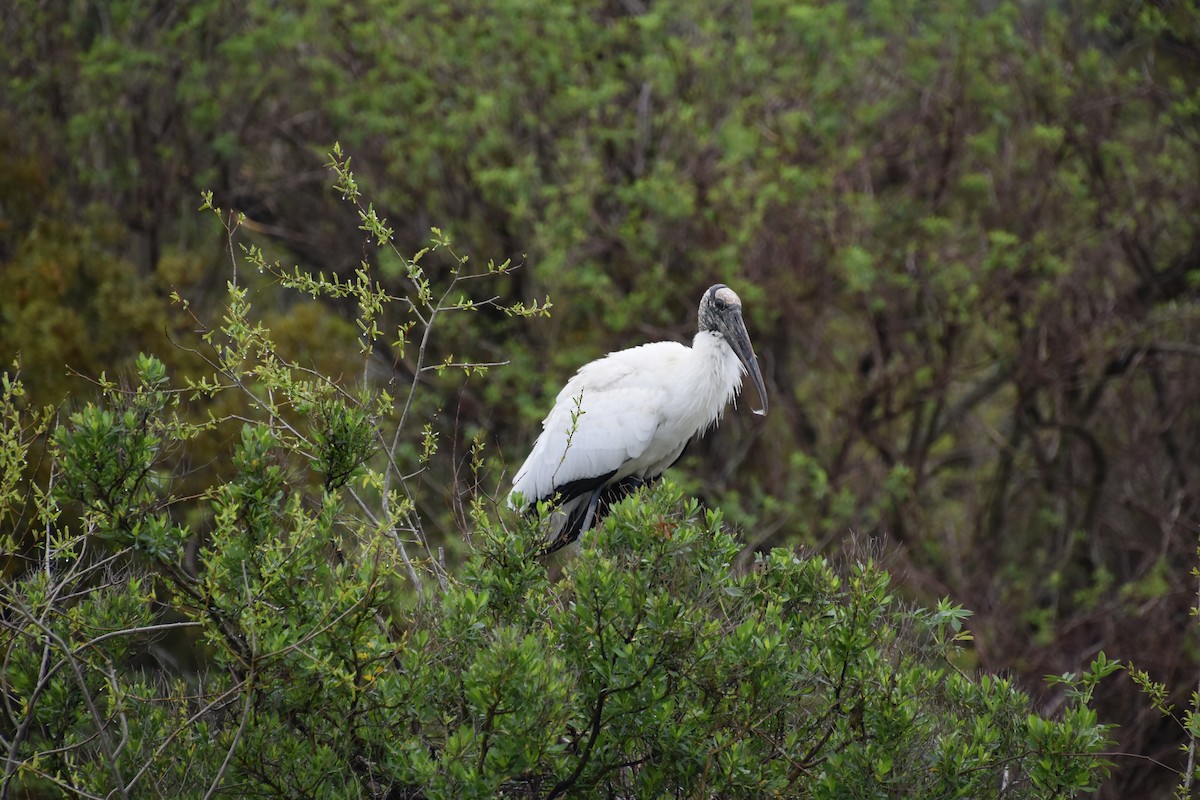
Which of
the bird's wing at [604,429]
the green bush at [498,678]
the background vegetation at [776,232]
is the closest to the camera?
the green bush at [498,678]

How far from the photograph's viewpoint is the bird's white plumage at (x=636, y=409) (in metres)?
7.46

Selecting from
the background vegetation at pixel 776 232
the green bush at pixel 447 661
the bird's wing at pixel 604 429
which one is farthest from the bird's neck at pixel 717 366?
the background vegetation at pixel 776 232

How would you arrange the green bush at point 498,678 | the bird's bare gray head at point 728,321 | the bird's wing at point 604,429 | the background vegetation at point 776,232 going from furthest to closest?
1. the background vegetation at point 776,232
2. the bird's bare gray head at point 728,321
3. the bird's wing at point 604,429
4. the green bush at point 498,678

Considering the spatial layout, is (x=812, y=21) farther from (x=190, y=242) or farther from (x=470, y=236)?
(x=190, y=242)

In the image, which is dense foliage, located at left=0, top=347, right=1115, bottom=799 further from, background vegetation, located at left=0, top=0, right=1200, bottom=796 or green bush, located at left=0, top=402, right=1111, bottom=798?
background vegetation, located at left=0, top=0, right=1200, bottom=796

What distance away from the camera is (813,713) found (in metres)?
4.54

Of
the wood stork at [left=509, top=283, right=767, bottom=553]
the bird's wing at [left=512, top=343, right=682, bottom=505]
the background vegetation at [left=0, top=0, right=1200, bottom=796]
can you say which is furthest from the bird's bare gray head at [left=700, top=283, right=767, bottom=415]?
the background vegetation at [left=0, top=0, right=1200, bottom=796]

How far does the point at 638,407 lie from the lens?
750 centimetres

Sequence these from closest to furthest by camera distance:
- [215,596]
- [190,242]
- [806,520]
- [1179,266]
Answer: [215,596]
[806,520]
[1179,266]
[190,242]

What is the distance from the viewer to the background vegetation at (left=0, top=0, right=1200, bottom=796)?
12.1 m

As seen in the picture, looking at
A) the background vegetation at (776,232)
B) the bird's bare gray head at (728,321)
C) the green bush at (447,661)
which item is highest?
the green bush at (447,661)

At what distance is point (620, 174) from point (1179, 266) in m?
5.27

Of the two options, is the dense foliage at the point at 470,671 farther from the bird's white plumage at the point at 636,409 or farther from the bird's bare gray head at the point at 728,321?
the bird's bare gray head at the point at 728,321

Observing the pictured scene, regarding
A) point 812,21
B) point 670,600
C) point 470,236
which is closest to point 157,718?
point 670,600
